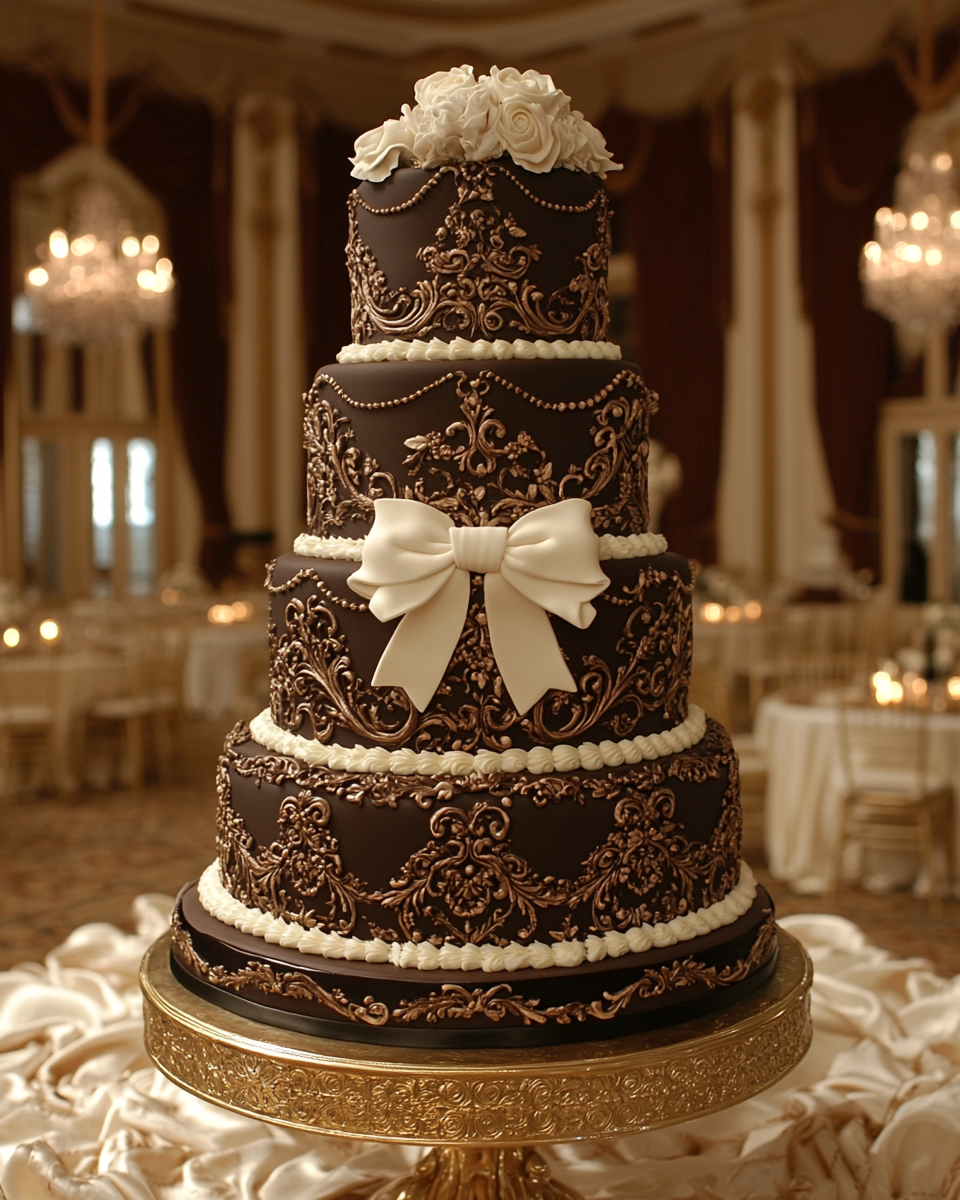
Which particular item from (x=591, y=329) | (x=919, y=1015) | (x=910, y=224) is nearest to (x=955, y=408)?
(x=910, y=224)

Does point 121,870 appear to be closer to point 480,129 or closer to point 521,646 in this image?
point 521,646

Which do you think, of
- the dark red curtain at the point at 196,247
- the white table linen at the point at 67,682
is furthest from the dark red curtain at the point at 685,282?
the white table linen at the point at 67,682

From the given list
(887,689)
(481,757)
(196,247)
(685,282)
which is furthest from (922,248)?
(481,757)

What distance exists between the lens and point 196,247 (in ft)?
43.4

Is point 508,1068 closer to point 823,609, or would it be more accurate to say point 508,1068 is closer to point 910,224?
point 910,224

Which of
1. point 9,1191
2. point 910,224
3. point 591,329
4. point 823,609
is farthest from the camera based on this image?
point 823,609

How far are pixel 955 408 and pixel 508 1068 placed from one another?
11.0m

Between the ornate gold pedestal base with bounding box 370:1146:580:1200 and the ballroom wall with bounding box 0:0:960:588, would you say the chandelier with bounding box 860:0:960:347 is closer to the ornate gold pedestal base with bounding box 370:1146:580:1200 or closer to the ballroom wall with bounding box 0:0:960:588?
the ballroom wall with bounding box 0:0:960:588

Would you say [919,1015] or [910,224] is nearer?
[919,1015]

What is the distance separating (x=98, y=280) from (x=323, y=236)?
4523mm

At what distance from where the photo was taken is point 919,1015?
3.66 m

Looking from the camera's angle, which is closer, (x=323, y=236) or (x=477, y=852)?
(x=477, y=852)

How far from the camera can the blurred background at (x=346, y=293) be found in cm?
1147

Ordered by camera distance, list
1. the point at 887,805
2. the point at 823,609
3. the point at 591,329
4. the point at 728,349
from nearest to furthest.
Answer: the point at 591,329, the point at 887,805, the point at 823,609, the point at 728,349
